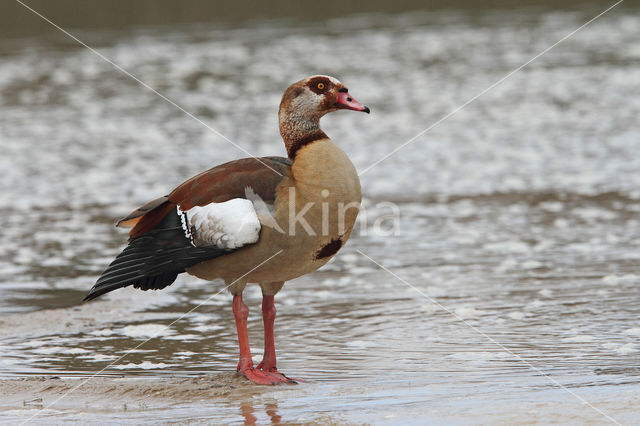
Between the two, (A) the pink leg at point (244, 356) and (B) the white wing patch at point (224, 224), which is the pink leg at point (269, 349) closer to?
(A) the pink leg at point (244, 356)

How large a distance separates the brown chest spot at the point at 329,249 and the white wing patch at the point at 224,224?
0.43 metres

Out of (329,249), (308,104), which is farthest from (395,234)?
(329,249)

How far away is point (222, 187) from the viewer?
22.0ft

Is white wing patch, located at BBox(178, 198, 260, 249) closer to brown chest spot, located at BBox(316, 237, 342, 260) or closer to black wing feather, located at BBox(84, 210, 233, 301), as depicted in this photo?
black wing feather, located at BBox(84, 210, 233, 301)

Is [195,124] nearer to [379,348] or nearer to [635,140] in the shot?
[635,140]

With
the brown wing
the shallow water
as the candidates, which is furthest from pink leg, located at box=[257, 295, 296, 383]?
the brown wing

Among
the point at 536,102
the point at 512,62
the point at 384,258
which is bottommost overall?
the point at 384,258

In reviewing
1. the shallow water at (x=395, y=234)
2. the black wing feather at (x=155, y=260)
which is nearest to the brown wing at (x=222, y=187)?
the black wing feather at (x=155, y=260)

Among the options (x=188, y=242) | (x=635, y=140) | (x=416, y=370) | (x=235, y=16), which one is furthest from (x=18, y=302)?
(x=235, y=16)

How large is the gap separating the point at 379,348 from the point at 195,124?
1324 centimetres

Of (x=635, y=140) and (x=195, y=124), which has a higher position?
(x=195, y=124)

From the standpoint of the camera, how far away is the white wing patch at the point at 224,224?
252 inches

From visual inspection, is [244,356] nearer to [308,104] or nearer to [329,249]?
[329,249]

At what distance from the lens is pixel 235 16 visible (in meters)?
38.7
